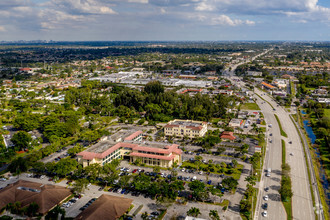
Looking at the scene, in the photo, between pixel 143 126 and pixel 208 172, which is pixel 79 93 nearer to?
pixel 143 126

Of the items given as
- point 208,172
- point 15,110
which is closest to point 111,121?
point 15,110

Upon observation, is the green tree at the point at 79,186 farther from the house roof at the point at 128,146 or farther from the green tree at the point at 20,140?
the green tree at the point at 20,140

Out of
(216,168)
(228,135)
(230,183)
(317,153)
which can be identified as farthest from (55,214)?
(317,153)

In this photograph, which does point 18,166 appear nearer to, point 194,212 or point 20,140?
point 20,140

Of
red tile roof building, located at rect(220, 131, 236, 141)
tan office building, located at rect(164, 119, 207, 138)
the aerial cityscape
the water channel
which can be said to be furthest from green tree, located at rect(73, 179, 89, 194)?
the water channel

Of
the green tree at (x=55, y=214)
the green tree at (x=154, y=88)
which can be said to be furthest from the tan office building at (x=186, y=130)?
the green tree at (x=55, y=214)

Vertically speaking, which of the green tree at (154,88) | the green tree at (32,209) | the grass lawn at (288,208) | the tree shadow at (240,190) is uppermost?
the green tree at (154,88)
